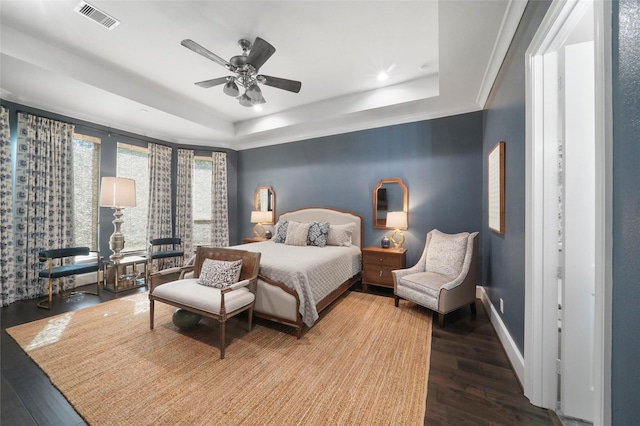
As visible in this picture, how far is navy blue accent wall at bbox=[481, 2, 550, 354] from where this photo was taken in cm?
174

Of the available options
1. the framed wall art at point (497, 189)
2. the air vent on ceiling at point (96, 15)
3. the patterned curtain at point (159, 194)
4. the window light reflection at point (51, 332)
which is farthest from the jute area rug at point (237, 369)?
the air vent on ceiling at point (96, 15)

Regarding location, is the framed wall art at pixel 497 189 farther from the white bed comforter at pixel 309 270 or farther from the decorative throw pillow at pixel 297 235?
the decorative throw pillow at pixel 297 235

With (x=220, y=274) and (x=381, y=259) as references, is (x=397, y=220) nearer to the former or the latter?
(x=381, y=259)

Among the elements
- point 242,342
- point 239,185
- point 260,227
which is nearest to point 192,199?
point 239,185

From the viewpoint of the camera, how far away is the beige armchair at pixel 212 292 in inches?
85.5

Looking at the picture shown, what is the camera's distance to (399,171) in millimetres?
4043

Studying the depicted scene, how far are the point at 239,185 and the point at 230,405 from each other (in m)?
4.96

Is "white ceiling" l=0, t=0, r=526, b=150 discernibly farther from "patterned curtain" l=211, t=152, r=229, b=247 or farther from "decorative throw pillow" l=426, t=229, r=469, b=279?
"decorative throw pillow" l=426, t=229, r=469, b=279

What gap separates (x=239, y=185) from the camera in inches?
234

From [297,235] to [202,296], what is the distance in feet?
6.40

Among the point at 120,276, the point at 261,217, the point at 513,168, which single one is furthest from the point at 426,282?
the point at 120,276

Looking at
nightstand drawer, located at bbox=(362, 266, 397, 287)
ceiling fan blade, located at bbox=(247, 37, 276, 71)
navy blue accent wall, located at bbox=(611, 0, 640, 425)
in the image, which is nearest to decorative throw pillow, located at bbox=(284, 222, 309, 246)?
nightstand drawer, located at bbox=(362, 266, 397, 287)

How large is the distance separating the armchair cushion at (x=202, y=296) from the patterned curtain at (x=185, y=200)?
302cm

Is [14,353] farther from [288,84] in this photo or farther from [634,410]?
[634,410]
